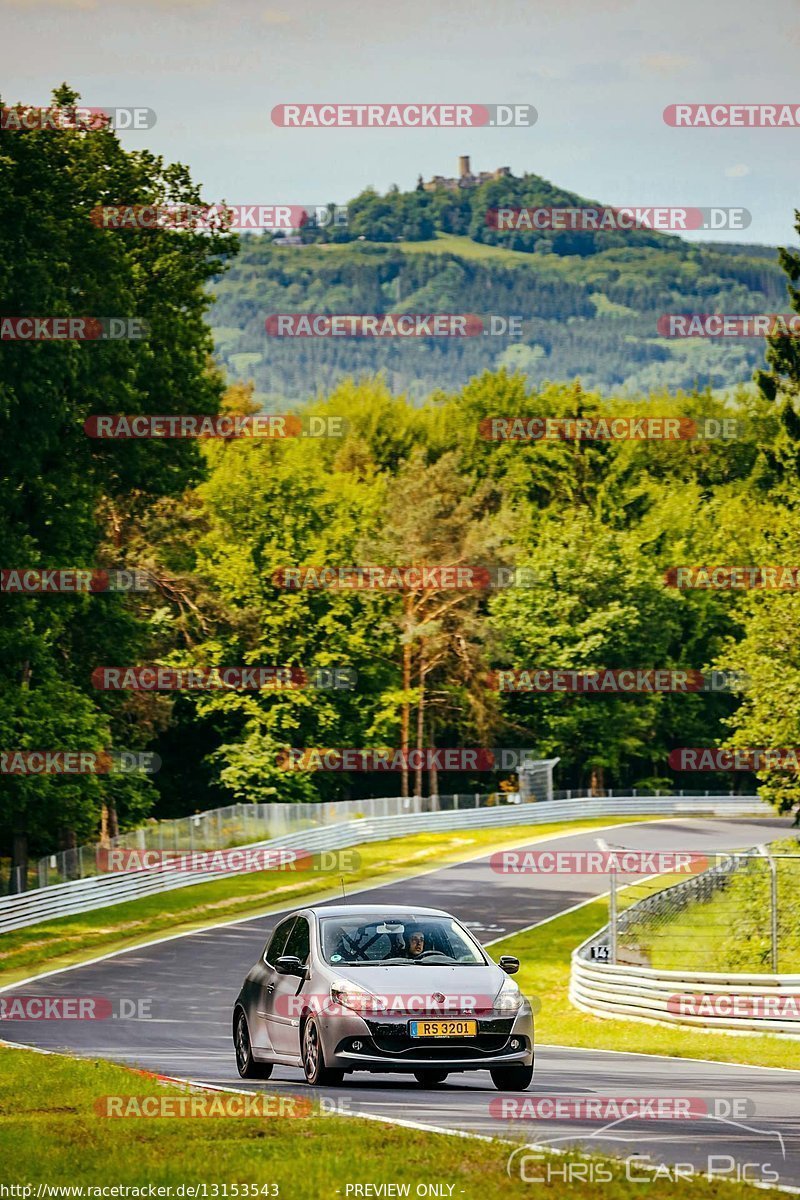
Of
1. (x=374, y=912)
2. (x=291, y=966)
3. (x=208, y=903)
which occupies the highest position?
(x=374, y=912)

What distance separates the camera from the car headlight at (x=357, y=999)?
1362 centimetres

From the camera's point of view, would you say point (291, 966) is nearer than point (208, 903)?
Yes

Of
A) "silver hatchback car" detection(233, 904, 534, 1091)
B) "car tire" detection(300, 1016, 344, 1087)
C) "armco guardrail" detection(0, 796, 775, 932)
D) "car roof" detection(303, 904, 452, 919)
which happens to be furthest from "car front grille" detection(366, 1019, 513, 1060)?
"armco guardrail" detection(0, 796, 775, 932)

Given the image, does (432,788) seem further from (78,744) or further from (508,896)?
(78,744)

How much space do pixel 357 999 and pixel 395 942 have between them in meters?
1.11

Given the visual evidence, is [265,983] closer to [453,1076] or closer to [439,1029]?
[453,1076]

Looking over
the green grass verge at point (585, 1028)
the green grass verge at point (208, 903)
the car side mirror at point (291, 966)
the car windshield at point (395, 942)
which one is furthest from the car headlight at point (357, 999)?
the green grass verge at point (208, 903)

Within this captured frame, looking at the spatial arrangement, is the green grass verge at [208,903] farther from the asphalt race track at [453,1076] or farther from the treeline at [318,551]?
the treeline at [318,551]

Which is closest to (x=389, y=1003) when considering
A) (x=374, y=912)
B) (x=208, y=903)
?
(x=374, y=912)

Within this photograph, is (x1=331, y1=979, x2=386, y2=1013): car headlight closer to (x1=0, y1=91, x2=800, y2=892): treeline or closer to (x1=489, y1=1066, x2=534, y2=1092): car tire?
(x1=489, y1=1066, x2=534, y2=1092): car tire

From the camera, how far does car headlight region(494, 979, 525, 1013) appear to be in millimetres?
13758

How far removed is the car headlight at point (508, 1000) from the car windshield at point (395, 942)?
55 cm

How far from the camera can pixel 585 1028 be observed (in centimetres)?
2667

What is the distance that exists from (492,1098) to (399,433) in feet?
282
